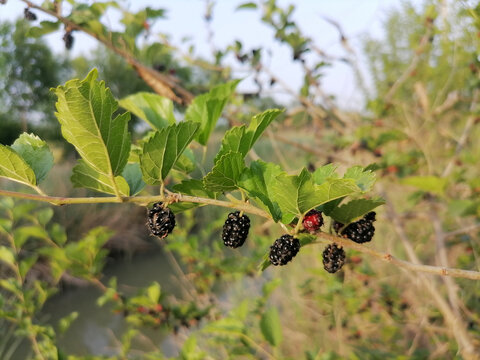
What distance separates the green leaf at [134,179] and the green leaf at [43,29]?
0.57 meters

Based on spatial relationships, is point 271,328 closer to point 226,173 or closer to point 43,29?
point 226,173

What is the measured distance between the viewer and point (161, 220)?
1.23 ft

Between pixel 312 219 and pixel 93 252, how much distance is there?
32.8 inches

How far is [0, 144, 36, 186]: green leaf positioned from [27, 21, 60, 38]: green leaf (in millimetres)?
582

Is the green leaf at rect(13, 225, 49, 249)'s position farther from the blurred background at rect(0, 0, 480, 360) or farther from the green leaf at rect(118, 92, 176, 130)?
the green leaf at rect(118, 92, 176, 130)

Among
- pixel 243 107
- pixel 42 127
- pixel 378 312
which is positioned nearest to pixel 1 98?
pixel 42 127

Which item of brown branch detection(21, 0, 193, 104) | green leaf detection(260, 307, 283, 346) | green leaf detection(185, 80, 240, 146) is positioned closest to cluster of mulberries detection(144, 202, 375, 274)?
green leaf detection(185, 80, 240, 146)

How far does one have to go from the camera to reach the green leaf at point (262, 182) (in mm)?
357

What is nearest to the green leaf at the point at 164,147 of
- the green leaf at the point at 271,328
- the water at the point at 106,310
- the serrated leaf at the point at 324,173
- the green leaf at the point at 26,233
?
the serrated leaf at the point at 324,173

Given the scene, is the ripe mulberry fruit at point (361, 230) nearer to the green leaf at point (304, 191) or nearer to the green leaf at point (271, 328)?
the green leaf at point (304, 191)

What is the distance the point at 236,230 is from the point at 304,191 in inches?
3.9

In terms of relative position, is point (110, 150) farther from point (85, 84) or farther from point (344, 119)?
point (344, 119)

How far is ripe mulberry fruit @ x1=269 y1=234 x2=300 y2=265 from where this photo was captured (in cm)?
36

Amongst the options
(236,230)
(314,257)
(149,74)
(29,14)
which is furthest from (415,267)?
(314,257)
